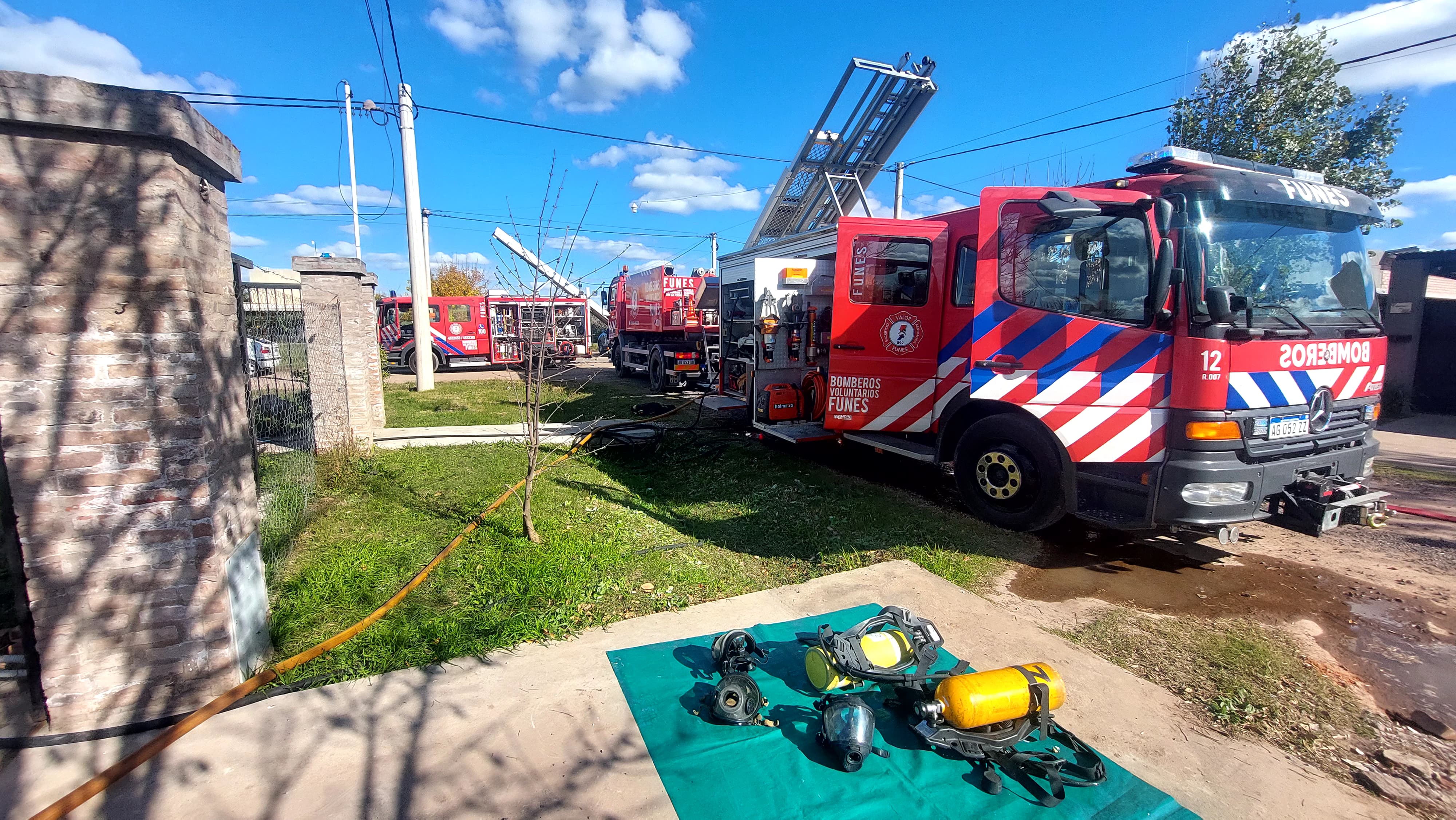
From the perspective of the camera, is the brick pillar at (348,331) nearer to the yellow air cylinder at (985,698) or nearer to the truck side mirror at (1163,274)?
the yellow air cylinder at (985,698)

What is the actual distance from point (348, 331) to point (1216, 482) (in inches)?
337

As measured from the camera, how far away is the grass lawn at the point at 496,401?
1059 cm

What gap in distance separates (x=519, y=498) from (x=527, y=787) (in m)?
3.57

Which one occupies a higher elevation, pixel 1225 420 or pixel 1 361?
pixel 1 361

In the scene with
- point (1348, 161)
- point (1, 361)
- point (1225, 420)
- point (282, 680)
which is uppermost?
point (1348, 161)

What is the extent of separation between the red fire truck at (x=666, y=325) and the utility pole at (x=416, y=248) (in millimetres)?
5203

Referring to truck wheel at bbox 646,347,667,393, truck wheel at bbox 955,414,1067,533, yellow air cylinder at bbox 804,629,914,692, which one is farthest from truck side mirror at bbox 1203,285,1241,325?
truck wheel at bbox 646,347,667,393

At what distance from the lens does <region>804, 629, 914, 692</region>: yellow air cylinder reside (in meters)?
2.85

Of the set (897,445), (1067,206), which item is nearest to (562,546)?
(897,445)

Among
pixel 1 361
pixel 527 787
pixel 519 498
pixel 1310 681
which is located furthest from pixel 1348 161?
pixel 1 361

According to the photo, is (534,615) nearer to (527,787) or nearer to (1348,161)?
(527,787)

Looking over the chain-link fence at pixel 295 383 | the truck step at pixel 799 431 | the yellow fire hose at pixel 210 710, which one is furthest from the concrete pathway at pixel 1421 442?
the chain-link fence at pixel 295 383

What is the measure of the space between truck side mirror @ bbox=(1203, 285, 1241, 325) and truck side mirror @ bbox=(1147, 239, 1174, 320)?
22cm

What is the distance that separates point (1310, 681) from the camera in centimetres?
324
